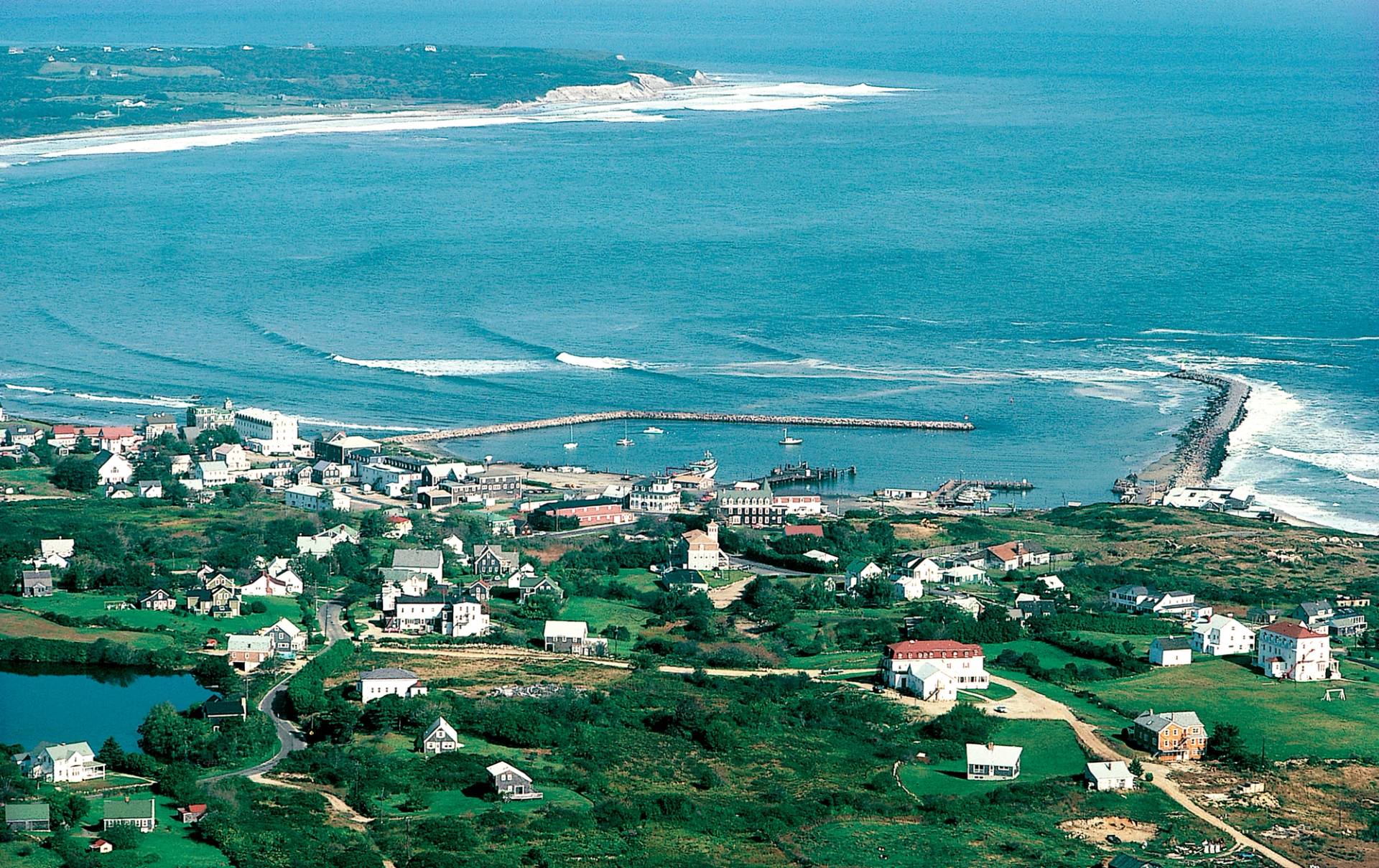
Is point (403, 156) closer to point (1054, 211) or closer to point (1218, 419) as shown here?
point (1054, 211)

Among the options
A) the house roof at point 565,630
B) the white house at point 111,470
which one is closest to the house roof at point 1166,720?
the house roof at point 565,630

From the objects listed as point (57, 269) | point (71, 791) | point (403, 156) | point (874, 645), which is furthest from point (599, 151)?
point (71, 791)

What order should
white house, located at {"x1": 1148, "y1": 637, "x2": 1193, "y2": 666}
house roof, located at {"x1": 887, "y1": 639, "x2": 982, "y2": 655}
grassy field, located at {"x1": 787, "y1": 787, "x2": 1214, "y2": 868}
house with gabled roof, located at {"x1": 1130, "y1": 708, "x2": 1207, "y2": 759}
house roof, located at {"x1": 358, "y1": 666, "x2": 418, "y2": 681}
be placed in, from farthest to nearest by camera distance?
white house, located at {"x1": 1148, "y1": 637, "x2": 1193, "y2": 666} → house roof, located at {"x1": 887, "y1": 639, "x2": 982, "y2": 655} → house roof, located at {"x1": 358, "y1": 666, "x2": 418, "y2": 681} → house with gabled roof, located at {"x1": 1130, "y1": 708, "x2": 1207, "y2": 759} → grassy field, located at {"x1": 787, "y1": 787, "x2": 1214, "y2": 868}

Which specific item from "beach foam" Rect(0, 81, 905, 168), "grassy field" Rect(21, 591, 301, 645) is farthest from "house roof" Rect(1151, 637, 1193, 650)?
"beach foam" Rect(0, 81, 905, 168)

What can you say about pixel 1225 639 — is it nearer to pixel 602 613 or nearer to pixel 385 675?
pixel 602 613

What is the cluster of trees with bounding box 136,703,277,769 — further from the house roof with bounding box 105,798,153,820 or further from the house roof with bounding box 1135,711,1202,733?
the house roof with bounding box 1135,711,1202,733

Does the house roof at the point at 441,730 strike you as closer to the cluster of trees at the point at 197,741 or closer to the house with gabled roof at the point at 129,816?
the cluster of trees at the point at 197,741

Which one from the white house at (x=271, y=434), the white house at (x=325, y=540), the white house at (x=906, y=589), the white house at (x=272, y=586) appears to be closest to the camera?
the white house at (x=272, y=586)
